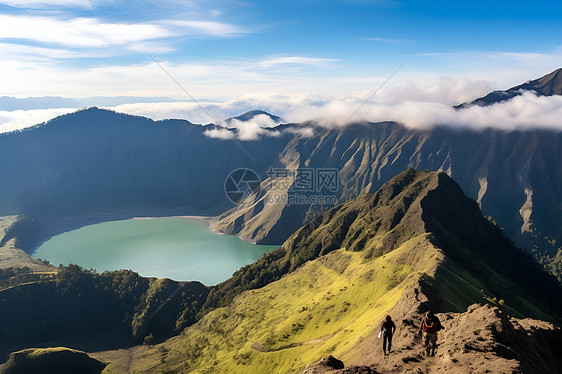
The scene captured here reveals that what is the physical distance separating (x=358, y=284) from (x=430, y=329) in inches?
2837

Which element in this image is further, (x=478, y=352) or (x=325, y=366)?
(x=325, y=366)

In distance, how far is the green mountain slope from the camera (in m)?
74.4

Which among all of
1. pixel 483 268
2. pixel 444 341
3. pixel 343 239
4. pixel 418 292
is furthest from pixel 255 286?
pixel 444 341

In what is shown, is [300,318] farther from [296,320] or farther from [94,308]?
[94,308]

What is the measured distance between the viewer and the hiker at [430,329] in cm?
2459

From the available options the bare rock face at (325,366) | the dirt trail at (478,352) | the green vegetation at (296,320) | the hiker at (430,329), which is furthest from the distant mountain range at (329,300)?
the bare rock face at (325,366)

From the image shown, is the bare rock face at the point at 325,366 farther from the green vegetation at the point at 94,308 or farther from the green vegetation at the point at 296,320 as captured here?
the green vegetation at the point at 94,308

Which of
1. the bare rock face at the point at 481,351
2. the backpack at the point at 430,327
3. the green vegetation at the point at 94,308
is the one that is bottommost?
the green vegetation at the point at 94,308

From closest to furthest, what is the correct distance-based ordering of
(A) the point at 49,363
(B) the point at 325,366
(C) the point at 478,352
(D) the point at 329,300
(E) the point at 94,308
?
(C) the point at 478,352, (B) the point at 325,366, (D) the point at 329,300, (A) the point at 49,363, (E) the point at 94,308

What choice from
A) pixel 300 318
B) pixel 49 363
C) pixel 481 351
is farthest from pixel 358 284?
pixel 49 363

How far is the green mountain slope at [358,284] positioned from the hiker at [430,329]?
687 inches

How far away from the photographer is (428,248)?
9300 centimetres

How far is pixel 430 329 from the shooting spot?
24656mm

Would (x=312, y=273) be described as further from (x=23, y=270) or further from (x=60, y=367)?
(x=23, y=270)
